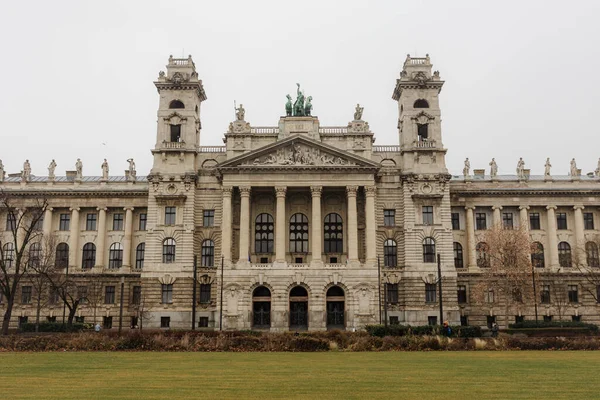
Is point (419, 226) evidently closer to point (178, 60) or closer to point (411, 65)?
point (411, 65)

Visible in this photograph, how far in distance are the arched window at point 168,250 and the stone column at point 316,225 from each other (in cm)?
1748

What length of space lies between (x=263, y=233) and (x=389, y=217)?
15895 mm

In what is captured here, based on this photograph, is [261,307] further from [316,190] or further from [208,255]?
[316,190]

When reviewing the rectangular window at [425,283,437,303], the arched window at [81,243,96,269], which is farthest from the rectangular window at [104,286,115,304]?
the rectangular window at [425,283,437,303]

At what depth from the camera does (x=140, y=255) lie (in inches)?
3100

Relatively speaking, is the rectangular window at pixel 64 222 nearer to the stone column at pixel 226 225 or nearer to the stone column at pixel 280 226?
the stone column at pixel 226 225

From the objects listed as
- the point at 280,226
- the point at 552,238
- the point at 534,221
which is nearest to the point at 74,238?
the point at 280,226

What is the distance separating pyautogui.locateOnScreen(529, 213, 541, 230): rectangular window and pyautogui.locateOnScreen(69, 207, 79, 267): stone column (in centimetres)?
6021

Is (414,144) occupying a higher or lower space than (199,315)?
higher

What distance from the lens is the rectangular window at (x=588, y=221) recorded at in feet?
259
